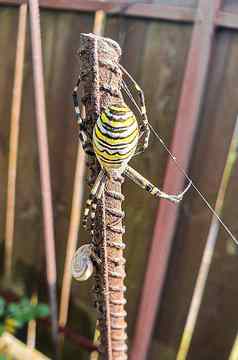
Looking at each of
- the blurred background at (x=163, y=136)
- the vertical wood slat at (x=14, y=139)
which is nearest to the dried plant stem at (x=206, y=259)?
the blurred background at (x=163, y=136)

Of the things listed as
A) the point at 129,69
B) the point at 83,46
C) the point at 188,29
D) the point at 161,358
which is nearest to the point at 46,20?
the point at 129,69

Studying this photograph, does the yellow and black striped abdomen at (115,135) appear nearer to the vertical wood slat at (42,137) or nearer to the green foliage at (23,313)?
the vertical wood slat at (42,137)

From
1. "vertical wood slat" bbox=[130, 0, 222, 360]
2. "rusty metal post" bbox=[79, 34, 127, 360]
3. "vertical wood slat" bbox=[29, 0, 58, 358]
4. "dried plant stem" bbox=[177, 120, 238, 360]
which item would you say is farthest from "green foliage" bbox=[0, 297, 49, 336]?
"rusty metal post" bbox=[79, 34, 127, 360]

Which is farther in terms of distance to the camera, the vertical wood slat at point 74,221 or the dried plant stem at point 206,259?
the vertical wood slat at point 74,221

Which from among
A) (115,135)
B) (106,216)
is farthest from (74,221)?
(115,135)

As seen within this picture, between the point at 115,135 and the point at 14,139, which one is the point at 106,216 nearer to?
the point at 115,135

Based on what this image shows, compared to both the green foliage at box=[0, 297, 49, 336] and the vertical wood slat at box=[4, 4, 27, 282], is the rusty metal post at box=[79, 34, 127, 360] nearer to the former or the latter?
the green foliage at box=[0, 297, 49, 336]
